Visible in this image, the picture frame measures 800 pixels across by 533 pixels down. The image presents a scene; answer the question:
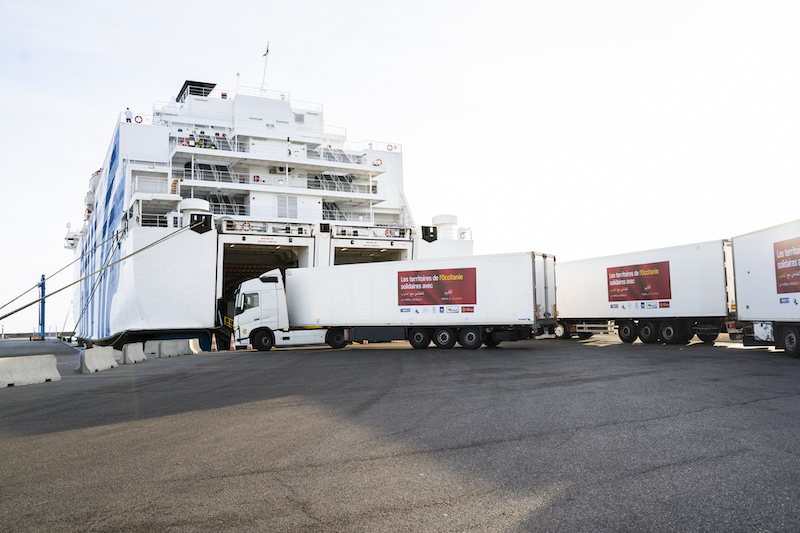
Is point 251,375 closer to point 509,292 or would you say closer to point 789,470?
point 509,292

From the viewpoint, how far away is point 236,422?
713 cm

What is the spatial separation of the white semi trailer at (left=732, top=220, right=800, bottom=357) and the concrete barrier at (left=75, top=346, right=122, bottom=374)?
1751 centimetres

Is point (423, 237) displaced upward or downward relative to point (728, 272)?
upward

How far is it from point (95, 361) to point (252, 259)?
17.9m

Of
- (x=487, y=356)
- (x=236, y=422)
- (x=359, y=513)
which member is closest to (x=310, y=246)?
(x=487, y=356)

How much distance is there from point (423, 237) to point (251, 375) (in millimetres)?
16570

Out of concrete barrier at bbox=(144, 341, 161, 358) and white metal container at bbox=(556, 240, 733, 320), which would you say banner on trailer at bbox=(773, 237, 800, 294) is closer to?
white metal container at bbox=(556, 240, 733, 320)

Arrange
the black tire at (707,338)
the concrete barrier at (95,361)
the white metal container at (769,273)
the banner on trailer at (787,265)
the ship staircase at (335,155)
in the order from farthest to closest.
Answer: the ship staircase at (335,155)
the black tire at (707,338)
the concrete barrier at (95,361)
the white metal container at (769,273)
the banner on trailer at (787,265)

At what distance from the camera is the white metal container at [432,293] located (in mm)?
18891

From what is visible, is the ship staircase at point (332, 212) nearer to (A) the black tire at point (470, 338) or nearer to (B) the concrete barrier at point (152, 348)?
(B) the concrete barrier at point (152, 348)

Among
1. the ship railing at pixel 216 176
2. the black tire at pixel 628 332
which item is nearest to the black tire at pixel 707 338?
the black tire at pixel 628 332

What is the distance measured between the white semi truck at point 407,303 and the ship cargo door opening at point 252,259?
303cm

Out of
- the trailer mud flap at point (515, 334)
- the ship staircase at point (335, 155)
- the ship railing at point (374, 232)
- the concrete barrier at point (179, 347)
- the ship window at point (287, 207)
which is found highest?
the ship staircase at point (335, 155)

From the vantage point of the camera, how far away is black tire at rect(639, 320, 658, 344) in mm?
20703
